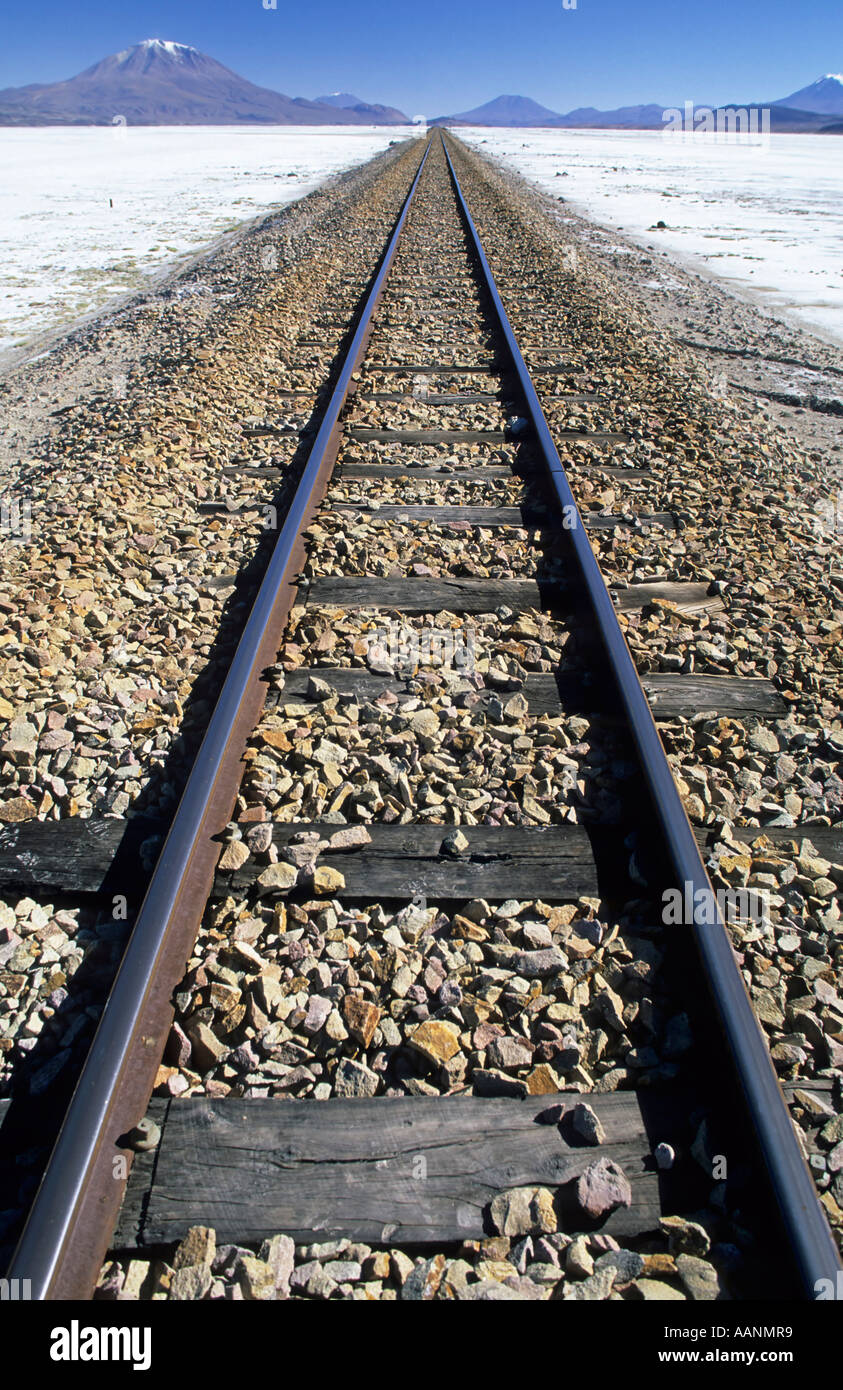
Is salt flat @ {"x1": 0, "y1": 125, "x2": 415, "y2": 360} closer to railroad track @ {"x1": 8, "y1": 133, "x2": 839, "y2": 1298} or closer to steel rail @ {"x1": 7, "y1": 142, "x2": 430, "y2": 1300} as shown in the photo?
railroad track @ {"x1": 8, "y1": 133, "x2": 839, "y2": 1298}

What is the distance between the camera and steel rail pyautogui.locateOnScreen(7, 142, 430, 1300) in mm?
1500

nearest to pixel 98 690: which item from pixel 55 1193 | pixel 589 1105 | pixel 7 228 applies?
pixel 55 1193

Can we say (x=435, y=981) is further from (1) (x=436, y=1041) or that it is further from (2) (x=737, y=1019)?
(2) (x=737, y=1019)

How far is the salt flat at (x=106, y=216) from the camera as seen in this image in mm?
10742

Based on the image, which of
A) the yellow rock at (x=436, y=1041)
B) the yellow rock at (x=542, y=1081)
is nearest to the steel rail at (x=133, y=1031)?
the yellow rock at (x=436, y=1041)

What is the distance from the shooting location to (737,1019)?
70.1 inches

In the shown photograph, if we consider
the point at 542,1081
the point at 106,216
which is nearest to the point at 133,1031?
the point at 542,1081

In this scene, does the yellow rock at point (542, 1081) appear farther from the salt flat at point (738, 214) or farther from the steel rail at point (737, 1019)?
the salt flat at point (738, 214)

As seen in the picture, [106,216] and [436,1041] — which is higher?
[106,216]

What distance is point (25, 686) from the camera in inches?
124

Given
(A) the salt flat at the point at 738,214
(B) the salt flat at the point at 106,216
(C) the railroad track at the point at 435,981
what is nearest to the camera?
(C) the railroad track at the point at 435,981

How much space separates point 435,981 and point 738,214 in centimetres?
2107

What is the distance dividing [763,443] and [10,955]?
5.36m

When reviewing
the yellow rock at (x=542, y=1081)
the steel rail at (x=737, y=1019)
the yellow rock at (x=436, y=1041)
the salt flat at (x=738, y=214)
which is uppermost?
the salt flat at (x=738, y=214)
